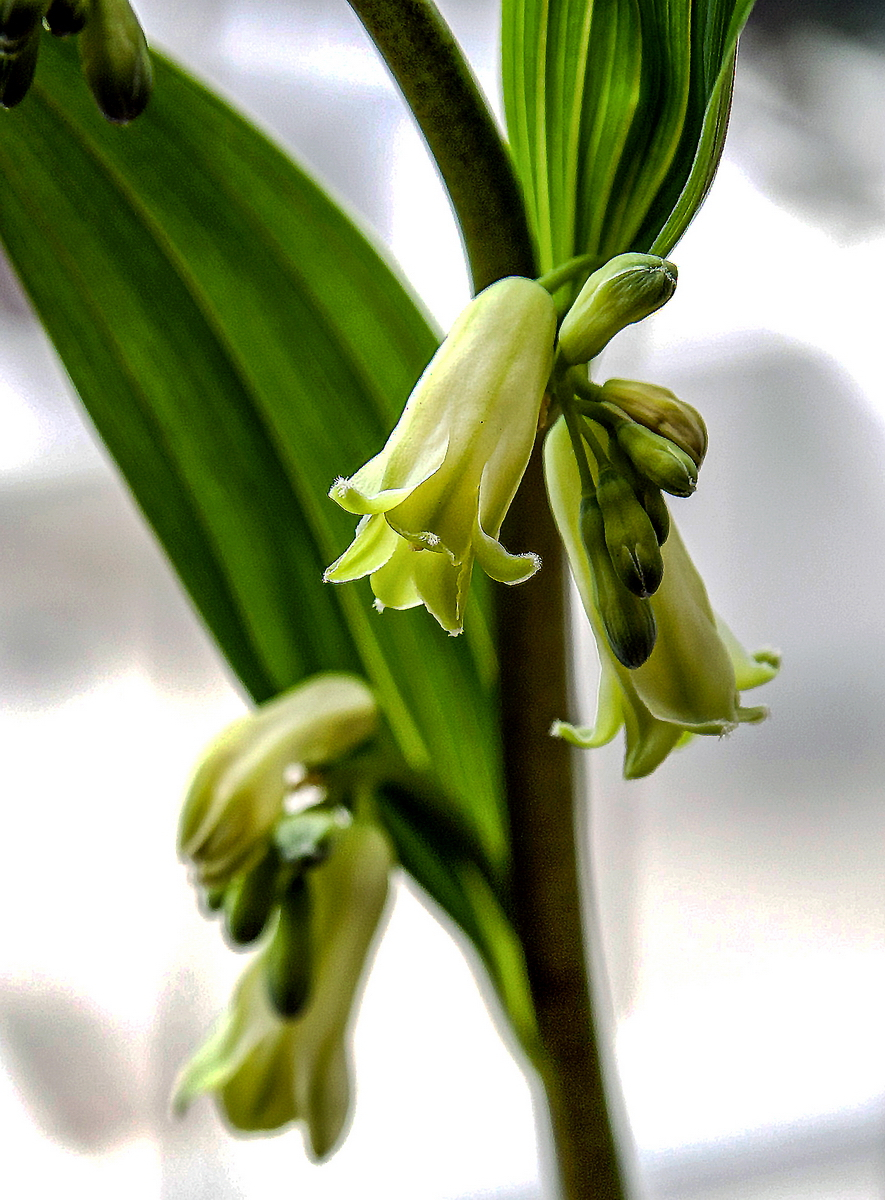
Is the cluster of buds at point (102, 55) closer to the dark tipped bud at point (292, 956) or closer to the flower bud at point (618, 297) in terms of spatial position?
the flower bud at point (618, 297)

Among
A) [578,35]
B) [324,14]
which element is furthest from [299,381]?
[324,14]

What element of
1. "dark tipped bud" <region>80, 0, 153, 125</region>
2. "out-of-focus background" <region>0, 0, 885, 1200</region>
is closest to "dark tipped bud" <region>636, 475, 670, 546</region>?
"dark tipped bud" <region>80, 0, 153, 125</region>

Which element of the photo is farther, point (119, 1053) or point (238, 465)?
point (119, 1053)

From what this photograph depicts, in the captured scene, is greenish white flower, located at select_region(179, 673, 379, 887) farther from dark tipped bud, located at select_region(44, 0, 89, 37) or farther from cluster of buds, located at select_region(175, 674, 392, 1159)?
dark tipped bud, located at select_region(44, 0, 89, 37)

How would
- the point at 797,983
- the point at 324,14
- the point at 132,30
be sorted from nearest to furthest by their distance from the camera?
1. the point at 132,30
2. the point at 324,14
3. the point at 797,983

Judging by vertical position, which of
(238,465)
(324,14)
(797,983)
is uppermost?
(324,14)

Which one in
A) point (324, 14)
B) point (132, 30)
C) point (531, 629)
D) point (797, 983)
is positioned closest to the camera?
point (132, 30)

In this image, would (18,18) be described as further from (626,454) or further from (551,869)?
(551,869)

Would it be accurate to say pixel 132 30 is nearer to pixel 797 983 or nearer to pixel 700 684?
pixel 700 684
